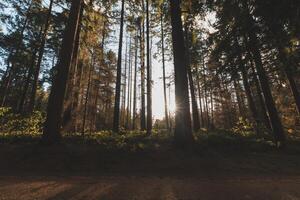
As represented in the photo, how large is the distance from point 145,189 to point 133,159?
2939mm

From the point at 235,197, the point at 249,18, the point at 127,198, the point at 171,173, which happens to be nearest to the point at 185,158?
the point at 171,173

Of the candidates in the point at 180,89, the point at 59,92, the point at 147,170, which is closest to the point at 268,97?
the point at 180,89

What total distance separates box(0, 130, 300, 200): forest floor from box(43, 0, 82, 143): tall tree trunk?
59 centimetres

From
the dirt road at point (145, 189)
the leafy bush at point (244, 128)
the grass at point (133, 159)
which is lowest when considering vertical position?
A: the dirt road at point (145, 189)

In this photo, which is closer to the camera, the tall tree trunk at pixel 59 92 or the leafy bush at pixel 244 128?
the tall tree trunk at pixel 59 92

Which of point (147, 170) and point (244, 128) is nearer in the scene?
point (147, 170)

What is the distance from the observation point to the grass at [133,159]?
245 inches

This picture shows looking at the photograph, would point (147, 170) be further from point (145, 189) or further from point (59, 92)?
point (59, 92)

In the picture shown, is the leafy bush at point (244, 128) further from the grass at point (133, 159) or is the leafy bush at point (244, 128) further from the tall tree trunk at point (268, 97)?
the grass at point (133, 159)

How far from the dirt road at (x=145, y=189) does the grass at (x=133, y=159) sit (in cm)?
96

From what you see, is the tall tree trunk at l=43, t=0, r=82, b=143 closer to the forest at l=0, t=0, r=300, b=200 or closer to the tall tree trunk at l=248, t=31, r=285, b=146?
the forest at l=0, t=0, r=300, b=200

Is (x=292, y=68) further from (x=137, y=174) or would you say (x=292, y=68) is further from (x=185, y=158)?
(x=137, y=174)

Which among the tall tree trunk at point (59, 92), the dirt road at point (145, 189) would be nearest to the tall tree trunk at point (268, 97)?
the dirt road at point (145, 189)

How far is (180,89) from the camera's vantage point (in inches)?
353
